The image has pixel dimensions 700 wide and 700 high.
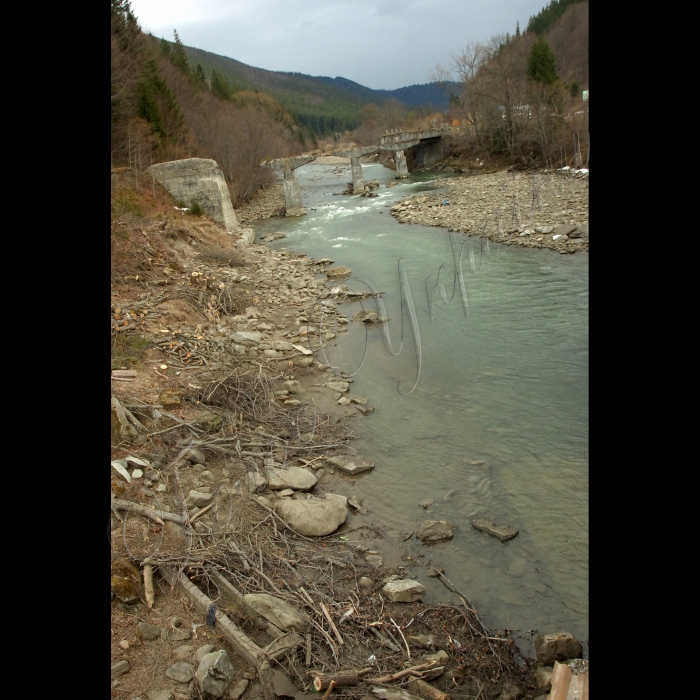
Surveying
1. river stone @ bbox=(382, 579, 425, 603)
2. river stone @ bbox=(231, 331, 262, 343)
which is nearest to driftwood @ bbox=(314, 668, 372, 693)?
river stone @ bbox=(382, 579, 425, 603)

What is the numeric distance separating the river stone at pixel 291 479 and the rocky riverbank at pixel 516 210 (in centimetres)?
1150

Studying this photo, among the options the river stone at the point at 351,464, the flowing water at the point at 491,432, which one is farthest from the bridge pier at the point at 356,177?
the river stone at the point at 351,464

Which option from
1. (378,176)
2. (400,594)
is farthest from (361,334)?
(378,176)

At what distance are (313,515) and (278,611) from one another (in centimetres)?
155

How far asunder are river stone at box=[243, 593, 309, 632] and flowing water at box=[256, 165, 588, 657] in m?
1.17

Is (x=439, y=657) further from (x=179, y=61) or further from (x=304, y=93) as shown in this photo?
(x=304, y=93)

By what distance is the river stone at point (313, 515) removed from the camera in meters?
5.61

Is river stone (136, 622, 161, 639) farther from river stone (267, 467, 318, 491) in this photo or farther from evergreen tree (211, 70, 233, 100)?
evergreen tree (211, 70, 233, 100)

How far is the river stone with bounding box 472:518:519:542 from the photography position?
5559 millimetres

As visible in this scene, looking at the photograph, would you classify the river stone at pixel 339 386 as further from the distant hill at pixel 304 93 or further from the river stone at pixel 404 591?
the distant hill at pixel 304 93

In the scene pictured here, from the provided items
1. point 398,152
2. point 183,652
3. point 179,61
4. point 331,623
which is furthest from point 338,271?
point 179,61

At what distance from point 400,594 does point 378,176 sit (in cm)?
4099
